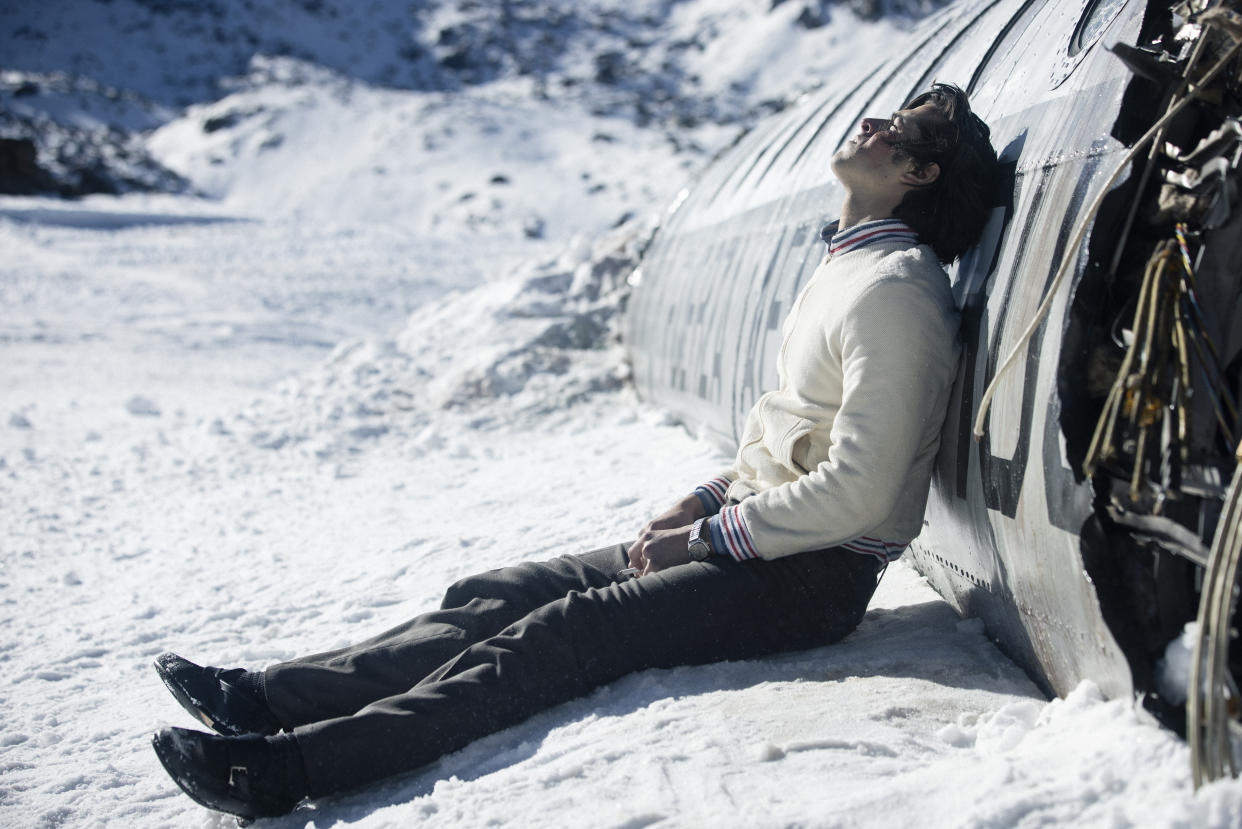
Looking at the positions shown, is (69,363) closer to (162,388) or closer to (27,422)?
(162,388)

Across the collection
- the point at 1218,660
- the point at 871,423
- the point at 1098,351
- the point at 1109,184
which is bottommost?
the point at 1218,660

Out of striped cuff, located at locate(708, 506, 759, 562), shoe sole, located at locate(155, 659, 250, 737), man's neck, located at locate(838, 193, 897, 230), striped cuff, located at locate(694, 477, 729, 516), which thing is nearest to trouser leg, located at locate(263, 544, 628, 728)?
shoe sole, located at locate(155, 659, 250, 737)

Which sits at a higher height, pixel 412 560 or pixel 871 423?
pixel 871 423

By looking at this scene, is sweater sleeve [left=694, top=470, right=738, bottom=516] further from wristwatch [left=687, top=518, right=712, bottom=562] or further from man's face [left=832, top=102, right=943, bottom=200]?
man's face [left=832, top=102, right=943, bottom=200]

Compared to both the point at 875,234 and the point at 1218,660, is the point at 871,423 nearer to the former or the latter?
the point at 875,234

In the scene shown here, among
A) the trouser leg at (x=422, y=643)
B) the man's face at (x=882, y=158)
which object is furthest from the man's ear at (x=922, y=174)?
the trouser leg at (x=422, y=643)

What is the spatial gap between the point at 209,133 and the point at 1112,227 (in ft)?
149

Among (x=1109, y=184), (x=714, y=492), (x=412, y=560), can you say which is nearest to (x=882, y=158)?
(x=1109, y=184)

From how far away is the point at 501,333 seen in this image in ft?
29.1

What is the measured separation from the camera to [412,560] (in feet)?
14.1

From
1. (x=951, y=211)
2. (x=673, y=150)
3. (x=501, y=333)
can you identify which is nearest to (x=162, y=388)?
(x=501, y=333)

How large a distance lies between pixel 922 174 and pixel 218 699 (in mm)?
2176

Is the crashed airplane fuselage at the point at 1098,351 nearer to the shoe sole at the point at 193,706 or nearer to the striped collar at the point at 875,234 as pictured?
the striped collar at the point at 875,234

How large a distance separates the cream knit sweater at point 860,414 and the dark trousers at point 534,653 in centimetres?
11
